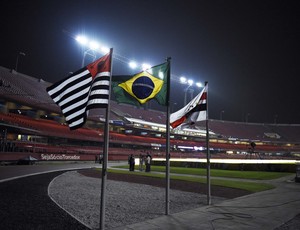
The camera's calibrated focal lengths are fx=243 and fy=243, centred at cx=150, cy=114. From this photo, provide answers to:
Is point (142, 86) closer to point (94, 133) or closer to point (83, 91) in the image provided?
point (83, 91)

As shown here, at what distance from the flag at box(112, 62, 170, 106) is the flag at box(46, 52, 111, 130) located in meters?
1.14

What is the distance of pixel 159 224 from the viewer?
621cm

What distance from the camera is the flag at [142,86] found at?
752 centimetres

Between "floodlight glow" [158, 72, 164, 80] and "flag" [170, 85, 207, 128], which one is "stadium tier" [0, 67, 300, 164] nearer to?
"flag" [170, 85, 207, 128]

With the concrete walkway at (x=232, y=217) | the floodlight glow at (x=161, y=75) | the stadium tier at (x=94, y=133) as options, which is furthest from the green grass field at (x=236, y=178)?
the stadium tier at (x=94, y=133)

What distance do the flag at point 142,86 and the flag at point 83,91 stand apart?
1.14 meters

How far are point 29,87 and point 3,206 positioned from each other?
53294mm

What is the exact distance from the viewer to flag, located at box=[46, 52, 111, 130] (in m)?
6.05

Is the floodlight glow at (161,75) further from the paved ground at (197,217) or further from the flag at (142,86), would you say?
the paved ground at (197,217)

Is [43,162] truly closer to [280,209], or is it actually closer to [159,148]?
[280,209]

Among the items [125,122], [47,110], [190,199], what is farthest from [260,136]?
[190,199]

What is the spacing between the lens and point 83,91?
20.8ft

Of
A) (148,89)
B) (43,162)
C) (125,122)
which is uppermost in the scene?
(125,122)

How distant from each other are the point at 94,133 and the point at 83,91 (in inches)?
2117
